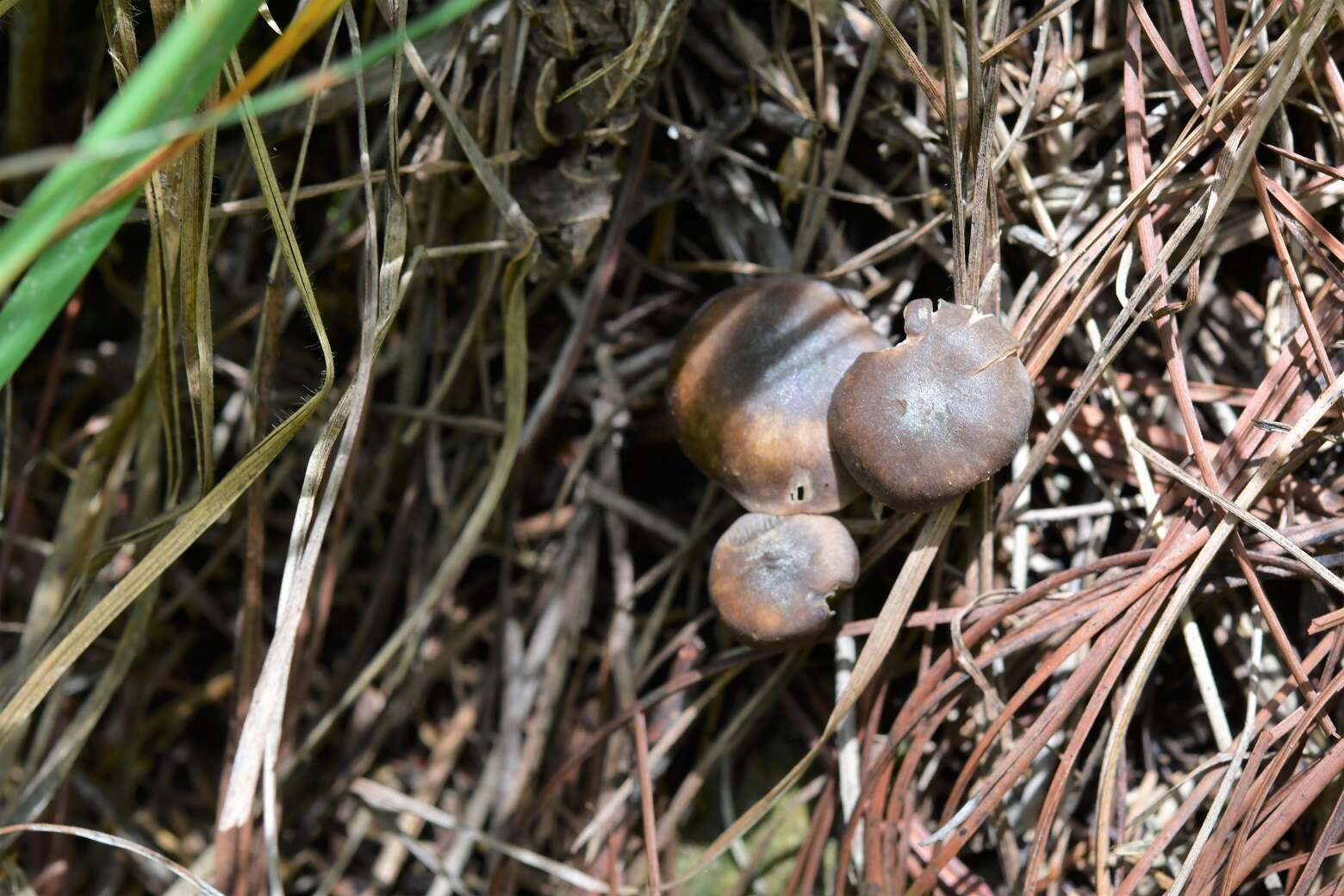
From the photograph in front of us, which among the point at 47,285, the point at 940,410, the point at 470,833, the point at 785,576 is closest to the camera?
the point at 47,285

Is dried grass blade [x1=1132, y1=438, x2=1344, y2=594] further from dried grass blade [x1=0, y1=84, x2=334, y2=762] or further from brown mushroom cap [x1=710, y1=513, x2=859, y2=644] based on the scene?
dried grass blade [x1=0, y1=84, x2=334, y2=762]

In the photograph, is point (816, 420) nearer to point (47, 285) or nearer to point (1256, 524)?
point (1256, 524)

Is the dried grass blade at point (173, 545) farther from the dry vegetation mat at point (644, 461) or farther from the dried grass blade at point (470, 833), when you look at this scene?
the dried grass blade at point (470, 833)

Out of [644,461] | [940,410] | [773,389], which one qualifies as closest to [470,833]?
[644,461]

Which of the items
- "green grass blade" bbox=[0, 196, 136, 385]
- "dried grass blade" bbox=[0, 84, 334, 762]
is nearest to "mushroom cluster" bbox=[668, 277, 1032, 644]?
"dried grass blade" bbox=[0, 84, 334, 762]

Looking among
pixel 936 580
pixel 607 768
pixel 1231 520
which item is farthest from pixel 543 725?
pixel 1231 520

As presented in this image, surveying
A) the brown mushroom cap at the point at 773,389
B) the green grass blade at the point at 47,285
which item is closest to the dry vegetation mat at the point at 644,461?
the green grass blade at the point at 47,285
